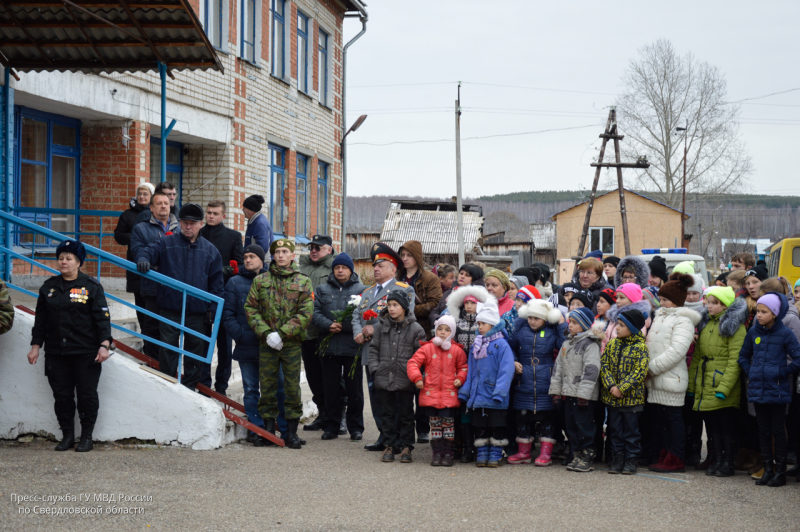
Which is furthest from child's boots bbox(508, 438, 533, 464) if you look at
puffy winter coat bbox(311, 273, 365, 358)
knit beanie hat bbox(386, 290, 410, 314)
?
puffy winter coat bbox(311, 273, 365, 358)

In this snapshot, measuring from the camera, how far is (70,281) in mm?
7328

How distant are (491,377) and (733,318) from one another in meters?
2.05

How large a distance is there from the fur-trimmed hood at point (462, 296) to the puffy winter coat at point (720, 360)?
71.5 inches

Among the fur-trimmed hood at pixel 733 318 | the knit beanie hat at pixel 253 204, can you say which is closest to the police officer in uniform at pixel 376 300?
the knit beanie hat at pixel 253 204

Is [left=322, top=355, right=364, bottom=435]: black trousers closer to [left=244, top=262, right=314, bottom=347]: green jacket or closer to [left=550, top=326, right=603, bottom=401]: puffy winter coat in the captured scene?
[left=244, top=262, right=314, bottom=347]: green jacket

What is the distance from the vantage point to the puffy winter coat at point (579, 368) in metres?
7.39

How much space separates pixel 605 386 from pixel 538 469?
2.93 feet

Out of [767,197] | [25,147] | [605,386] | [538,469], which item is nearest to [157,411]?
[538,469]

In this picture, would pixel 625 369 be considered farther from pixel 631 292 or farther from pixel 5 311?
pixel 5 311

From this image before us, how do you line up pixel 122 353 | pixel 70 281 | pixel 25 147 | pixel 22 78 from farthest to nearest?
pixel 25 147, pixel 22 78, pixel 122 353, pixel 70 281

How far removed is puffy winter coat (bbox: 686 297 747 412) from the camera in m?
7.30

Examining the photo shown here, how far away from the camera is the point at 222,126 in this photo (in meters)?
15.1

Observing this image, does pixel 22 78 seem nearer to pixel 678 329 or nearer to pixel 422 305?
pixel 422 305

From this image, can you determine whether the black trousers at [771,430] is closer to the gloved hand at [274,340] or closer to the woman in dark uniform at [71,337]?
the gloved hand at [274,340]
